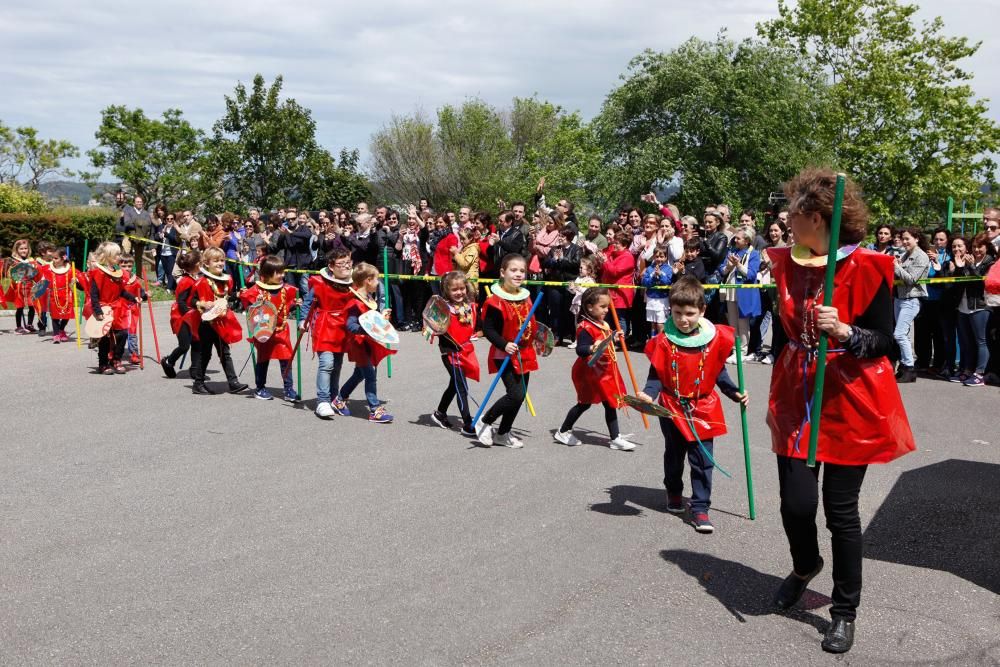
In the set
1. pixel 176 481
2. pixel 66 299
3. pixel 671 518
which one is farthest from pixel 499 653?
pixel 66 299

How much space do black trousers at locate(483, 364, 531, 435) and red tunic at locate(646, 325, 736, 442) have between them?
2.04 meters

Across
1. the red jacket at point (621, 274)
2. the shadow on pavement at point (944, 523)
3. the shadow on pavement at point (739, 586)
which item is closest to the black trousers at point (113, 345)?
the red jacket at point (621, 274)

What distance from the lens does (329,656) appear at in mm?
3984

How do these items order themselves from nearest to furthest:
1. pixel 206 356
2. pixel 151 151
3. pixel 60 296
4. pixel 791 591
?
pixel 791 591 < pixel 206 356 < pixel 60 296 < pixel 151 151

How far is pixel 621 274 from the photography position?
13664 millimetres

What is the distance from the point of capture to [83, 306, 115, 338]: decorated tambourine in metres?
11.4

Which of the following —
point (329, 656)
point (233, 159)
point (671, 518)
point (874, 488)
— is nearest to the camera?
point (329, 656)

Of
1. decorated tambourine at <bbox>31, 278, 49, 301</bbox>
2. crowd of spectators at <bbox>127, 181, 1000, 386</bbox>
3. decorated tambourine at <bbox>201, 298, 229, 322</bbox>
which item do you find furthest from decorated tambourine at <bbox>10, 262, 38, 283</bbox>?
decorated tambourine at <bbox>201, 298, 229, 322</bbox>

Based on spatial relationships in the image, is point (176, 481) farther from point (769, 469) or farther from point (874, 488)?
point (874, 488)

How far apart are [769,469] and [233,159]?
36.3 meters

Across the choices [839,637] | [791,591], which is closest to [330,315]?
[791,591]

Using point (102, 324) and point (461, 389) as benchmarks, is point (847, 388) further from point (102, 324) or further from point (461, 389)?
point (102, 324)

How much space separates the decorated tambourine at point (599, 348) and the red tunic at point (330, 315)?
9.19ft

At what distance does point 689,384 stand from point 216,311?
620cm
